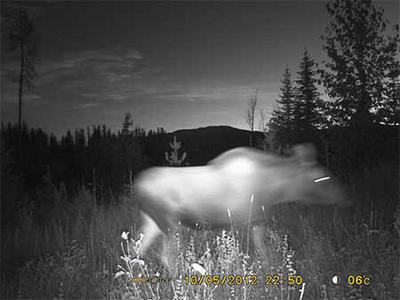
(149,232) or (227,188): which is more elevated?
(227,188)

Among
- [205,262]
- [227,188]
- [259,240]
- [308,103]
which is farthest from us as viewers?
[308,103]

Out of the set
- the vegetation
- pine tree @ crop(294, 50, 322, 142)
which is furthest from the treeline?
pine tree @ crop(294, 50, 322, 142)

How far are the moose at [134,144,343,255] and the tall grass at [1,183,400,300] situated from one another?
0.60ft

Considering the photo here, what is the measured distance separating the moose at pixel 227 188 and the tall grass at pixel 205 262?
18 cm

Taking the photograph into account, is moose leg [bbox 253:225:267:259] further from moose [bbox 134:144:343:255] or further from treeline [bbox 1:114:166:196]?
treeline [bbox 1:114:166:196]

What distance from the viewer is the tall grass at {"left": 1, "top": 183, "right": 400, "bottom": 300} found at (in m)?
3.27

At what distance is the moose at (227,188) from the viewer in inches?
148

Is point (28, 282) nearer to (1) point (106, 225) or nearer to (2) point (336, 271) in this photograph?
(1) point (106, 225)

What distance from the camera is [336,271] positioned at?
364 centimetres

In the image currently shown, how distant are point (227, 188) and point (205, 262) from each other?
85 cm

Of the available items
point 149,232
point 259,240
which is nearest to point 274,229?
point 259,240

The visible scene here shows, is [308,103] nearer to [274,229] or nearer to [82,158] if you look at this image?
[274,229]

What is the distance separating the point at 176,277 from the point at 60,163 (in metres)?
A: 6.74

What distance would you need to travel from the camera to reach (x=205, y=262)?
316 centimetres
